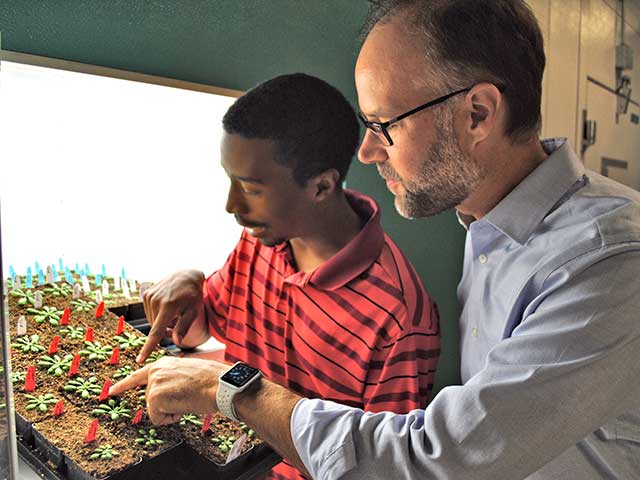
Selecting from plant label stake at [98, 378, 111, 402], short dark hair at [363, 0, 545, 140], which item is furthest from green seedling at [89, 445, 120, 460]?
short dark hair at [363, 0, 545, 140]

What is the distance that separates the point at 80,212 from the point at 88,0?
42cm

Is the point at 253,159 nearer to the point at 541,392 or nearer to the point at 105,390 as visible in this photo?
the point at 105,390

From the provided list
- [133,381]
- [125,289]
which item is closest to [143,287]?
[125,289]

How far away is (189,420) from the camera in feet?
3.11

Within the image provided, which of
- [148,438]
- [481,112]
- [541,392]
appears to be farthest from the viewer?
[481,112]

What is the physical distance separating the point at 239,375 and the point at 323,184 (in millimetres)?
416

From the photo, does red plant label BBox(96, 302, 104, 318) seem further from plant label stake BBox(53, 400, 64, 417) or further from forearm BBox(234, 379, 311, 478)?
forearm BBox(234, 379, 311, 478)

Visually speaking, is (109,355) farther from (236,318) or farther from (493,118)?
(493,118)

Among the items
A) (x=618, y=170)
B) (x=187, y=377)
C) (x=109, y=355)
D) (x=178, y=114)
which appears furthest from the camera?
(x=618, y=170)

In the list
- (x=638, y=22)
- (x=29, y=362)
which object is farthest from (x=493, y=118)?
(x=638, y=22)

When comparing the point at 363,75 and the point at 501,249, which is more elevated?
the point at 363,75

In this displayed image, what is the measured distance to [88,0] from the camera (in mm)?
1070

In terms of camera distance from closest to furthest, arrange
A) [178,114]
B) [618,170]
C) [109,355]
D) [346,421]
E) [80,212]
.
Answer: [346,421]
[109,355]
[80,212]
[178,114]
[618,170]

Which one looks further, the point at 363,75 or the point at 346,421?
the point at 363,75
